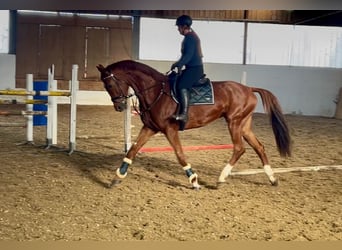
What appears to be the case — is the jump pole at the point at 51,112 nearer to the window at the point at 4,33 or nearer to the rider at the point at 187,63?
the rider at the point at 187,63

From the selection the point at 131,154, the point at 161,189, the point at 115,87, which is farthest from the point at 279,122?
the point at 115,87

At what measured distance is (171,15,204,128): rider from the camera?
157 inches

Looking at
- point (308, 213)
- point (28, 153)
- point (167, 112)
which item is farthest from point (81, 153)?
point (308, 213)

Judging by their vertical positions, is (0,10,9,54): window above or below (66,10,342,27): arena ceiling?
below

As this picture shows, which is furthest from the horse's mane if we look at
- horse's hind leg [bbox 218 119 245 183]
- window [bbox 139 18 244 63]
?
window [bbox 139 18 244 63]

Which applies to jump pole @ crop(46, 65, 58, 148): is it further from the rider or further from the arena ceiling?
the arena ceiling

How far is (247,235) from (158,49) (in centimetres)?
1232

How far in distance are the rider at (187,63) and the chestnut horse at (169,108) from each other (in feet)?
0.35

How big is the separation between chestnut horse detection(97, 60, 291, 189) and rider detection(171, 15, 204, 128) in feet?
0.35

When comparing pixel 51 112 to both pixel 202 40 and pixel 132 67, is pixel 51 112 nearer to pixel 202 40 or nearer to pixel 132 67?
pixel 132 67

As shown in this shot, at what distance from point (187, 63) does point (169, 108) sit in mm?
441

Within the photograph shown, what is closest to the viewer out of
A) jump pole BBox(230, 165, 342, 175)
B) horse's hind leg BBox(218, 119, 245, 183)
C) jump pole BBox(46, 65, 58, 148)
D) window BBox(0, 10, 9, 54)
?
horse's hind leg BBox(218, 119, 245, 183)

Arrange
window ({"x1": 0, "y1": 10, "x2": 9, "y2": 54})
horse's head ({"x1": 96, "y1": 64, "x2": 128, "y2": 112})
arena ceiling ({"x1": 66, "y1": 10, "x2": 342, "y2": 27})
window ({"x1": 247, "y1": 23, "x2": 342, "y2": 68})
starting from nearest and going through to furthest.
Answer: horse's head ({"x1": 96, "y1": 64, "x2": 128, "y2": 112}), window ({"x1": 0, "y1": 10, "x2": 9, "y2": 54}), arena ceiling ({"x1": 66, "y1": 10, "x2": 342, "y2": 27}), window ({"x1": 247, "y1": 23, "x2": 342, "y2": 68})

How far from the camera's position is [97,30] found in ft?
48.9
